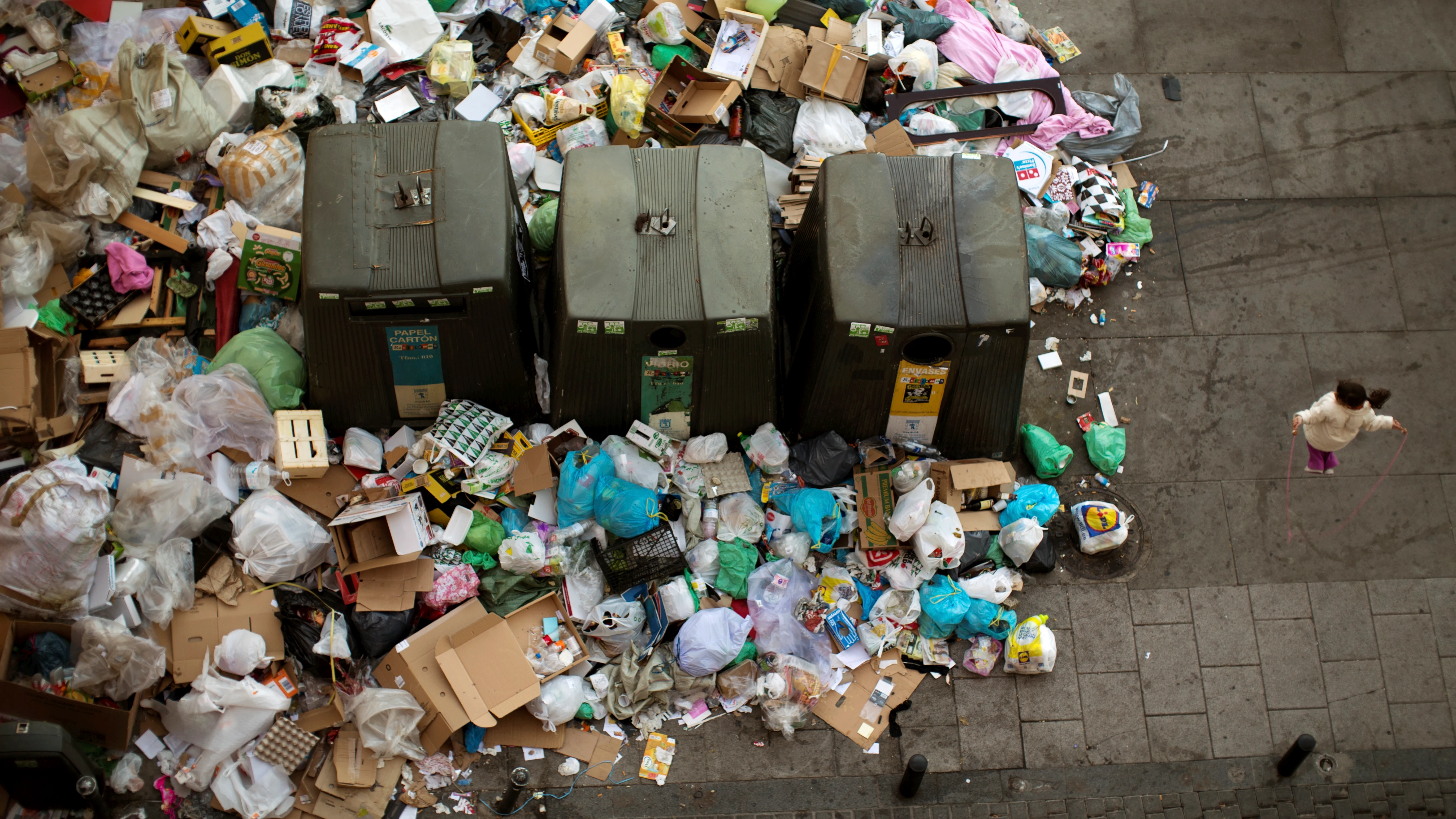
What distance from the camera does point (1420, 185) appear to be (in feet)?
21.8

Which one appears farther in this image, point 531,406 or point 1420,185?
point 1420,185

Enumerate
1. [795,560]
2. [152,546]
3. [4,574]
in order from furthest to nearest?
[795,560] → [152,546] → [4,574]

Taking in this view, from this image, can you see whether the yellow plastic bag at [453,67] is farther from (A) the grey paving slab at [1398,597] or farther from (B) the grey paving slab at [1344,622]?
(A) the grey paving slab at [1398,597]

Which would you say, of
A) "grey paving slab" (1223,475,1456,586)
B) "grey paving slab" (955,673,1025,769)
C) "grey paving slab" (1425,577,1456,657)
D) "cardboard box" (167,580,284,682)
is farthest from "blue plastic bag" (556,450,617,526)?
"grey paving slab" (1425,577,1456,657)

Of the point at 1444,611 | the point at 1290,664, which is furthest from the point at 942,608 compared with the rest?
the point at 1444,611

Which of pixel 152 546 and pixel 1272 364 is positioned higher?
pixel 152 546

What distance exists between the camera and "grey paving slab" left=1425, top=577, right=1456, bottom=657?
5363 millimetres

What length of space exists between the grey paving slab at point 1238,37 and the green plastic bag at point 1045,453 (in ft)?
9.86

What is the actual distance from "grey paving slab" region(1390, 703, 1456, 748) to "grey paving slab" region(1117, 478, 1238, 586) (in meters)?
0.97

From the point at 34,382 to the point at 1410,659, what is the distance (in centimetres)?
695

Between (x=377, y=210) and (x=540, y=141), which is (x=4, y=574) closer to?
(x=377, y=210)

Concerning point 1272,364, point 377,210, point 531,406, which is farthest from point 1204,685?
point 377,210

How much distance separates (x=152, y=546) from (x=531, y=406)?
6.02 feet

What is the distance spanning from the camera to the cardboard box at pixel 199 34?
599cm
